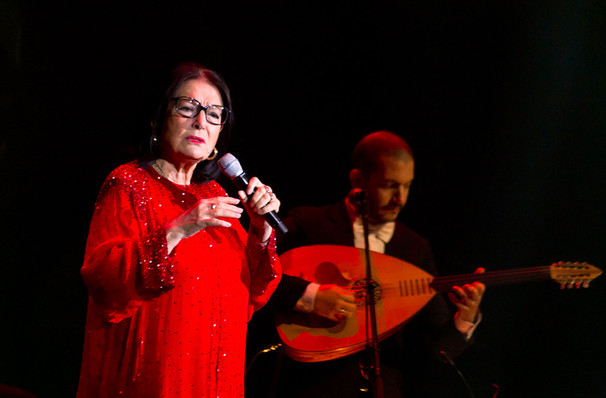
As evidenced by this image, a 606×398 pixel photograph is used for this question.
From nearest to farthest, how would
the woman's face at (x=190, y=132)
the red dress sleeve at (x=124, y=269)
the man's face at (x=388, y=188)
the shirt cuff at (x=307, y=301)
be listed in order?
1. the red dress sleeve at (x=124, y=269)
2. the woman's face at (x=190, y=132)
3. the shirt cuff at (x=307, y=301)
4. the man's face at (x=388, y=188)

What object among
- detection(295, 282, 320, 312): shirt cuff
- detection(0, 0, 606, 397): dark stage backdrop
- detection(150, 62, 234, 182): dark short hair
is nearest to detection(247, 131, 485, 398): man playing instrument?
detection(295, 282, 320, 312): shirt cuff

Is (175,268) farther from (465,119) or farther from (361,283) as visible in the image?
(465,119)

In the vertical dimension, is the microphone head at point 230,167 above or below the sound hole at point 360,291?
above

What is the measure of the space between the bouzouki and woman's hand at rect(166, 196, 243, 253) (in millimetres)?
1124

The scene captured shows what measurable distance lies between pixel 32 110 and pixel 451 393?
8.50 ft

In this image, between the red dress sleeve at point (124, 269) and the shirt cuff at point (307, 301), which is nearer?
the red dress sleeve at point (124, 269)

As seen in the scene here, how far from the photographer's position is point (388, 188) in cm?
268

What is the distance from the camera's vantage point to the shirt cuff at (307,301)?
2.35 metres

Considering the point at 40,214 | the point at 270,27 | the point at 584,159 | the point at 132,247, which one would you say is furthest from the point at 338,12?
the point at 132,247

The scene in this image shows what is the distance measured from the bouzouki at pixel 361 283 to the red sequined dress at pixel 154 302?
81cm

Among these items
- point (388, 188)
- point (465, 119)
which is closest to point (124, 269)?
point (388, 188)

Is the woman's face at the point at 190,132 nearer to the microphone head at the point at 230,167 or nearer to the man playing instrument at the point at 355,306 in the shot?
the microphone head at the point at 230,167

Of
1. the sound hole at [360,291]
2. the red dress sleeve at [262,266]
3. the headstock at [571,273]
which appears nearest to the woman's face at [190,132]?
the red dress sleeve at [262,266]

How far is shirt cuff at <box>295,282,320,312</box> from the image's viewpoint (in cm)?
235
